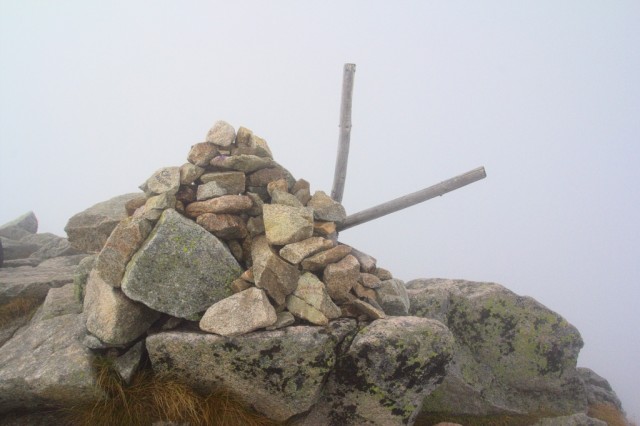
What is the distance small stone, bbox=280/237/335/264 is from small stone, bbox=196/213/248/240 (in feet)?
4.26

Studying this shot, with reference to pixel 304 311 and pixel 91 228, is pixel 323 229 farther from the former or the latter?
pixel 91 228

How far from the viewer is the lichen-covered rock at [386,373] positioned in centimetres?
826

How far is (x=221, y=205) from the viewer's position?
904cm

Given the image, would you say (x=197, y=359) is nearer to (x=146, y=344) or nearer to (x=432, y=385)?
(x=146, y=344)

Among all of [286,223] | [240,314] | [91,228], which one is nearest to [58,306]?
[91,228]

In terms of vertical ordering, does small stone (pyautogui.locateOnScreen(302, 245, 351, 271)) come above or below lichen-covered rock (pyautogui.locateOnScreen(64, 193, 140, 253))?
above

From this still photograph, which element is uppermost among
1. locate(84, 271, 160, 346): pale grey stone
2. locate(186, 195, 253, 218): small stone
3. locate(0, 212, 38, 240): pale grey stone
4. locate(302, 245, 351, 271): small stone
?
locate(186, 195, 253, 218): small stone

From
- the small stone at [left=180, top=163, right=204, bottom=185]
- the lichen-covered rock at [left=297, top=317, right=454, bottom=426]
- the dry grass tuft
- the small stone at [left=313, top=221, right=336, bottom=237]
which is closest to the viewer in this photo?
the lichen-covered rock at [left=297, top=317, right=454, bottom=426]

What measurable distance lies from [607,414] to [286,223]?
1379 centimetres

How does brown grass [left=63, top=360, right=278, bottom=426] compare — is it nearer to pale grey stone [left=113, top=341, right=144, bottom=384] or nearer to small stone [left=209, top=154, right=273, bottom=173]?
pale grey stone [left=113, top=341, right=144, bottom=384]

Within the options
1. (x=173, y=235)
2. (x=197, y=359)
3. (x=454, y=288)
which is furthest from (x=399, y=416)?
(x=173, y=235)

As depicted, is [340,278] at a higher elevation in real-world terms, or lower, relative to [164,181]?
lower

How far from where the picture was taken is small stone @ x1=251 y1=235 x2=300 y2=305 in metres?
8.36

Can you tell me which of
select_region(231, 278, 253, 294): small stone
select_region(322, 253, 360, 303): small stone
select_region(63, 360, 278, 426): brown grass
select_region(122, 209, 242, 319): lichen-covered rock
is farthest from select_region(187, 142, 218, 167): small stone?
select_region(63, 360, 278, 426): brown grass
